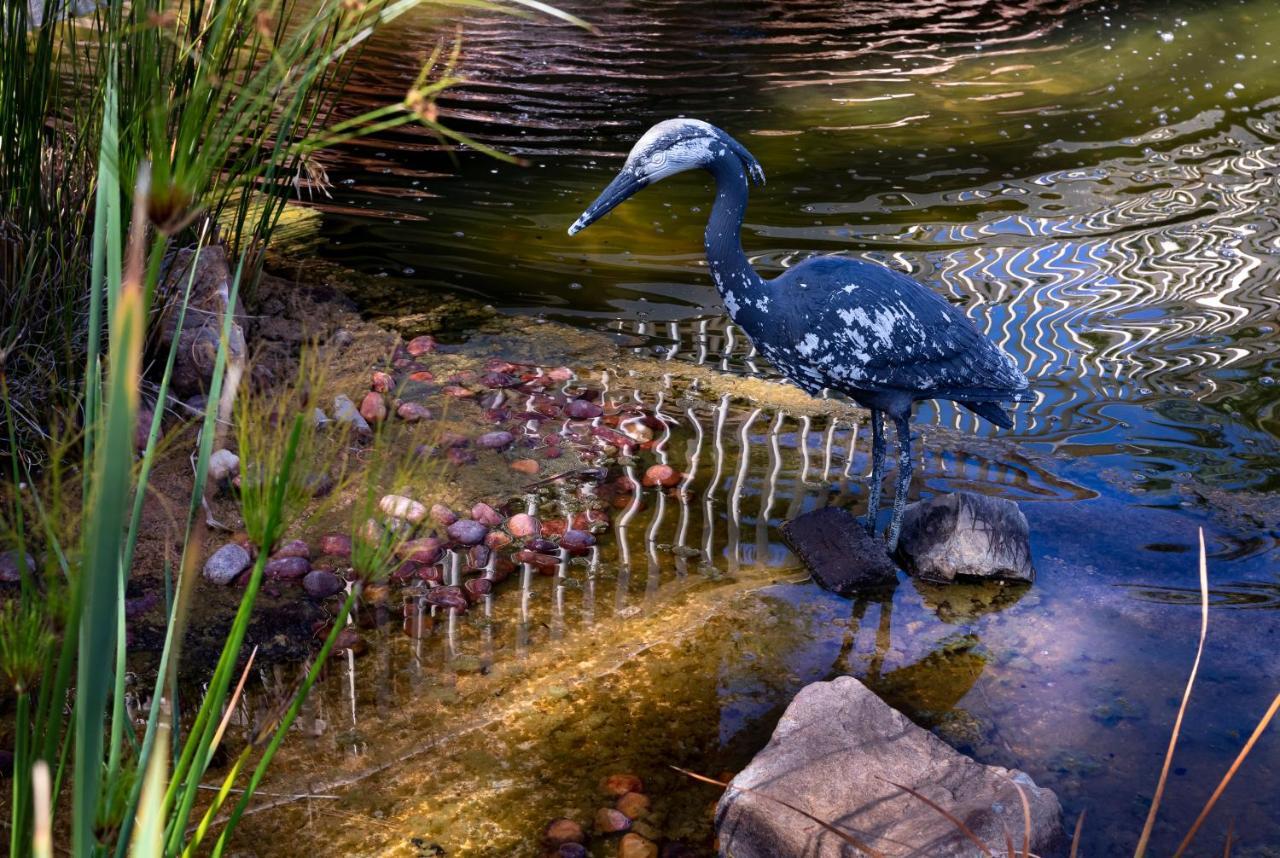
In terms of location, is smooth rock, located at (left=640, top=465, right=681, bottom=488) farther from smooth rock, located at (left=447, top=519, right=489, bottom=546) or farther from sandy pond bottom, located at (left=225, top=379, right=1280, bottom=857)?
smooth rock, located at (left=447, top=519, right=489, bottom=546)

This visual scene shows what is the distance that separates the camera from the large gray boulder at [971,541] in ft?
9.91

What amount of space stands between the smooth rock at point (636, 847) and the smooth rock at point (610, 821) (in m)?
0.02

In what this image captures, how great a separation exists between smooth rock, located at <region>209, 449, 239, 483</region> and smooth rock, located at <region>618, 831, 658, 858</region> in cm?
156

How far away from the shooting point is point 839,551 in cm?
306

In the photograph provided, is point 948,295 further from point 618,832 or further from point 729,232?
point 618,832

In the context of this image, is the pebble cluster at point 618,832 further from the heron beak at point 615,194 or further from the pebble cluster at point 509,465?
the heron beak at point 615,194

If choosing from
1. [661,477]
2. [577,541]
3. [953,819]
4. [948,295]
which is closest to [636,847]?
[953,819]

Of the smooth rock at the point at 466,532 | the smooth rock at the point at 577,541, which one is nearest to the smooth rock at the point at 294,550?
the smooth rock at the point at 466,532

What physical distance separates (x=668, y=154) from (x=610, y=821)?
5.21ft

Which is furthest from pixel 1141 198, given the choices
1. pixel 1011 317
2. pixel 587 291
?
pixel 587 291

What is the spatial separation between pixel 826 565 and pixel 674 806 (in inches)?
36.9

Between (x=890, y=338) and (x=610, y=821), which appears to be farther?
(x=890, y=338)

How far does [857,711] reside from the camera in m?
2.38

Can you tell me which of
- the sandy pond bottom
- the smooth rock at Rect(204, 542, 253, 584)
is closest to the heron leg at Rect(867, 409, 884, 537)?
the sandy pond bottom
